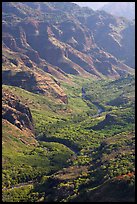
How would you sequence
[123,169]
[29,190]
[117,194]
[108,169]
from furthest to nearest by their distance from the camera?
1. [29,190]
2. [108,169]
3. [123,169]
4. [117,194]

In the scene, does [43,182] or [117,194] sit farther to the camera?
[43,182]

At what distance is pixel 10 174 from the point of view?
16925 centimetres

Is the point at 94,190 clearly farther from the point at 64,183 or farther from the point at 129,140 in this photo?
the point at 129,140

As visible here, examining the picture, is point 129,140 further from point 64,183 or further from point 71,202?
point 71,202

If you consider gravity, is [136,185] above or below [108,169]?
above

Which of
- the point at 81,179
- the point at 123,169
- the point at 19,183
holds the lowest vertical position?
the point at 19,183

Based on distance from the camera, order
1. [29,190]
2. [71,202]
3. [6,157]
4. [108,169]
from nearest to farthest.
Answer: [71,202] < [108,169] < [29,190] < [6,157]

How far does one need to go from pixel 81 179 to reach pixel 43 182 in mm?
16849

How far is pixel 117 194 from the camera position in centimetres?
11575

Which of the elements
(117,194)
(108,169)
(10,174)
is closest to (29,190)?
(10,174)

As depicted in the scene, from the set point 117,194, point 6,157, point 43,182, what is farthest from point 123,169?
point 6,157

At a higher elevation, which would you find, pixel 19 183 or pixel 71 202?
pixel 71 202

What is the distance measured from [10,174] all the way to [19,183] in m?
6.95

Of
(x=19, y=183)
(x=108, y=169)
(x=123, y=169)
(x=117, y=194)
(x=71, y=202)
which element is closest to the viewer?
(x=117, y=194)
